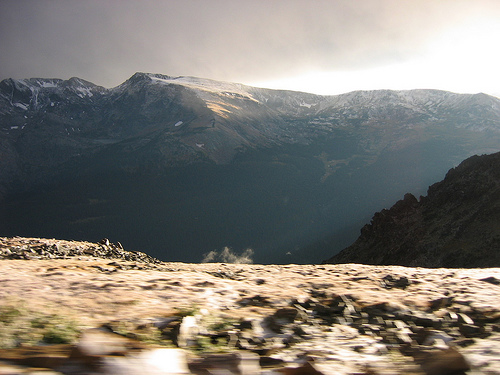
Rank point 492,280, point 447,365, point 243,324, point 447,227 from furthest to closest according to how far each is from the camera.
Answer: point 447,227 → point 492,280 → point 243,324 → point 447,365

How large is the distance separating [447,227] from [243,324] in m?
81.3

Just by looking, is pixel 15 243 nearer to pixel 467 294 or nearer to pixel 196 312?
pixel 196 312

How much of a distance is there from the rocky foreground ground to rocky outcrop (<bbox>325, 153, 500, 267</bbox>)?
173 feet

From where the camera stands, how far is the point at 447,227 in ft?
237

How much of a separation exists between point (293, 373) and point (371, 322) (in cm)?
395

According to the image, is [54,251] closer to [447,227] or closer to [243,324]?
[243,324]

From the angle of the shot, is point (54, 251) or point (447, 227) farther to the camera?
point (447, 227)

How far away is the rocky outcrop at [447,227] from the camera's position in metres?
58.4

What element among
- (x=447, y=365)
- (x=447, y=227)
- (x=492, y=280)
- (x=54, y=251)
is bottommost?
(x=447, y=227)

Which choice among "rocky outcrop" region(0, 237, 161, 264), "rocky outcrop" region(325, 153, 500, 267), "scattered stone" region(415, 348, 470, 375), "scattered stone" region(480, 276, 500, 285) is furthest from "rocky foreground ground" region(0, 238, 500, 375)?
"rocky outcrop" region(325, 153, 500, 267)

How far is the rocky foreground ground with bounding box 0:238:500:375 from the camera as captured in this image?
381cm

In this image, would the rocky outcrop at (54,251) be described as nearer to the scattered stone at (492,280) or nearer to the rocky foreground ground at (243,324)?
the rocky foreground ground at (243,324)

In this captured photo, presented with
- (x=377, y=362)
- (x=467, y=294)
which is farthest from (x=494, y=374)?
(x=467, y=294)

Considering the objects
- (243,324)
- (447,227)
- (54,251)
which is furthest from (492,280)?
(447,227)
